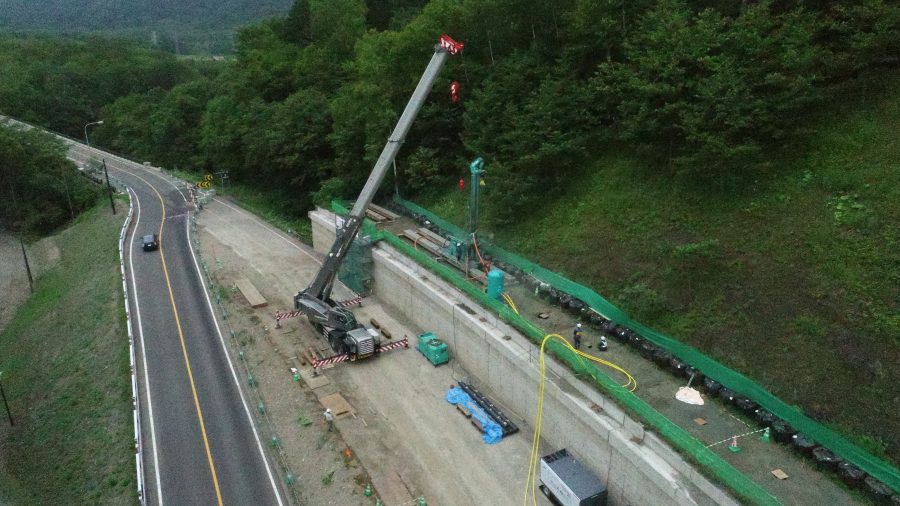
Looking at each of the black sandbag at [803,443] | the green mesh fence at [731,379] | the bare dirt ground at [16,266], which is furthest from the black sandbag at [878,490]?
the bare dirt ground at [16,266]

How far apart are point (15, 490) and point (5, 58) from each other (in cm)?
12147

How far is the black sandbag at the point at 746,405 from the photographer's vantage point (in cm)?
1883

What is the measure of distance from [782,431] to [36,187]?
253 ft

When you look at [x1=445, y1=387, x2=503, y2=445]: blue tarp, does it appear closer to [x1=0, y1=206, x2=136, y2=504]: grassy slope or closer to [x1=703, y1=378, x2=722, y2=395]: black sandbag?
[x1=703, y1=378, x2=722, y2=395]: black sandbag

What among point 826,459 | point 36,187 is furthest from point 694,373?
point 36,187

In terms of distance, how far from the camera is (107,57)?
396ft

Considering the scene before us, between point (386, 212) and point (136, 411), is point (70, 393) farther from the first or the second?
point (386, 212)

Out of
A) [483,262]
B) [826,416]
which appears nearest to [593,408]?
[826,416]

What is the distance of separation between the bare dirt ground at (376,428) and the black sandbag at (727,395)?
761 centimetres

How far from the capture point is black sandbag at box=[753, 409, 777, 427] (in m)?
18.2

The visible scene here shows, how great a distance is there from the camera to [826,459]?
16422mm

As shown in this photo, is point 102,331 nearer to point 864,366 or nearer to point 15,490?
point 15,490

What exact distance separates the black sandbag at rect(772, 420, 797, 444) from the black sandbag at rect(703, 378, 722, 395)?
228 cm

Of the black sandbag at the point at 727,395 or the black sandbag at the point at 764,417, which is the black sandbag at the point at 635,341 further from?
the black sandbag at the point at 764,417
